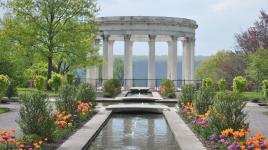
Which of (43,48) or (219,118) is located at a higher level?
(43,48)

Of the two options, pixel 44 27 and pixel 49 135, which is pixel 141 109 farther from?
pixel 44 27

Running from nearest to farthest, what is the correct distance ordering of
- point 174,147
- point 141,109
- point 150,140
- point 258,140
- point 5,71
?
point 258,140 → point 174,147 → point 150,140 → point 141,109 → point 5,71

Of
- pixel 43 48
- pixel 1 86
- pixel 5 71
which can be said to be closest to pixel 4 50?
pixel 43 48

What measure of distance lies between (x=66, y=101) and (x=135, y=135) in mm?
5128

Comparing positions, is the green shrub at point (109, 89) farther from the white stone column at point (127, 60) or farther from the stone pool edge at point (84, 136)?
the stone pool edge at point (84, 136)

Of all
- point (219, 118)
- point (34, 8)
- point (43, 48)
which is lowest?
point (219, 118)

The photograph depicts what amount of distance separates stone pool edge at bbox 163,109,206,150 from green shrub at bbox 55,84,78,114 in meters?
4.98

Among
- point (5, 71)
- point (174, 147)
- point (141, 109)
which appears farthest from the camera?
point (5, 71)

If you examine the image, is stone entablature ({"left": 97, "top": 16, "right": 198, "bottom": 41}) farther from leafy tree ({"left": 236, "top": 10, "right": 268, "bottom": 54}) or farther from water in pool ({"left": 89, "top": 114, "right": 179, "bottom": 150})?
water in pool ({"left": 89, "top": 114, "right": 179, "bottom": 150})

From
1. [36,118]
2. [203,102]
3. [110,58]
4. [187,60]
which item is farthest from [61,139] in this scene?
[110,58]

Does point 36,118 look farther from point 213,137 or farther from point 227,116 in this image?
point 227,116

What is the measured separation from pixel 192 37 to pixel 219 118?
4762 centimetres

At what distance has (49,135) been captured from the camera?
16406mm

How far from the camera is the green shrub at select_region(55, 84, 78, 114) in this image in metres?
22.6
